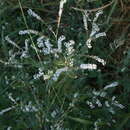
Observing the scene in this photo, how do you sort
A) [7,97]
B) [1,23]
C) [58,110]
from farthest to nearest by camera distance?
[1,23], [7,97], [58,110]

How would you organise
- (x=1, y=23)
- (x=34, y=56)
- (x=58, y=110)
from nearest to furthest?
1. (x=58, y=110)
2. (x=34, y=56)
3. (x=1, y=23)

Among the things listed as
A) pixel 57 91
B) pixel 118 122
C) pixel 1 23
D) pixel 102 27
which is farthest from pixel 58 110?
pixel 1 23

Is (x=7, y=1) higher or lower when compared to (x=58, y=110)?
higher

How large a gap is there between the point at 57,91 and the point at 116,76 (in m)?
0.46

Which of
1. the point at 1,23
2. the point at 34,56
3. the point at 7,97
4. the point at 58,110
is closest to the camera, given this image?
the point at 58,110

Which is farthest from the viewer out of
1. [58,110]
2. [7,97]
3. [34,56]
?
[34,56]

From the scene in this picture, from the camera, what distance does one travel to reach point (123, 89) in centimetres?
247

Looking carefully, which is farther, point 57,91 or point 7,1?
point 7,1

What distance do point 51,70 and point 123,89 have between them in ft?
1.68

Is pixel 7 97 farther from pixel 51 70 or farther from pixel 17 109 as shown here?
pixel 51 70

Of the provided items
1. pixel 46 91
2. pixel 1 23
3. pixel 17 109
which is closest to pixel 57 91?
pixel 46 91

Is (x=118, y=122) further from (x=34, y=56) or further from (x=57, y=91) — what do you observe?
(x=34, y=56)

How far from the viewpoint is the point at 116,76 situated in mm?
2520

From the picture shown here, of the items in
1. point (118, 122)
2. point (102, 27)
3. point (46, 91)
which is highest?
point (102, 27)
